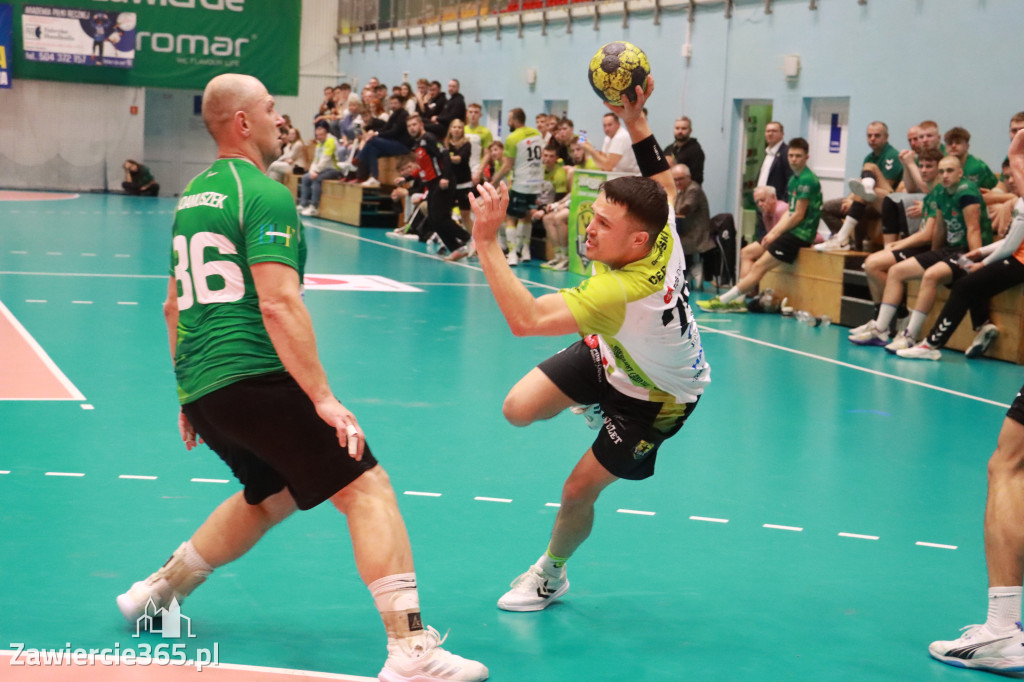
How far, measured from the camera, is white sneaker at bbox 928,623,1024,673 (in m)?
3.86

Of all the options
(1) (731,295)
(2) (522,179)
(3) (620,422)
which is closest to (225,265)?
(3) (620,422)

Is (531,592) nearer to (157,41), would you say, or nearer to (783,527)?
(783,527)

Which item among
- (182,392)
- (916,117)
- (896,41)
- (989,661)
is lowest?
(989,661)

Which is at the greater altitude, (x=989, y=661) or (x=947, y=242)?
(x=947, y=242)

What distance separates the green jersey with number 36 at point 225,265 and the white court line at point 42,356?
4176mm

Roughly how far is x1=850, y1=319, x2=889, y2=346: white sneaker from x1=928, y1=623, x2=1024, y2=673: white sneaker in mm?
7756

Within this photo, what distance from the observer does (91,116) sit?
29375 mm

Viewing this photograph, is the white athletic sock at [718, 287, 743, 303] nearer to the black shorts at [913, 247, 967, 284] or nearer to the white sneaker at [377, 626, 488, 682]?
the black shorts at [913, 247, 967, 284]

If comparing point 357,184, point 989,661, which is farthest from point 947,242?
point 357,184

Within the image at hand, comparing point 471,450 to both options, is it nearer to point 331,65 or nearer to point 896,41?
point 896,41

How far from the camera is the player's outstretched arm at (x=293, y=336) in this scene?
3.23 meters

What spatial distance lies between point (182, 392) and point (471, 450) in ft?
10.2

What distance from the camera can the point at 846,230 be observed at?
1291 cm

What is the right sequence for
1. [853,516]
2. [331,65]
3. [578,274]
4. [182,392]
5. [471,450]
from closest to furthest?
[182,392], [853,516], [471,450], [578,274], [331,65]
